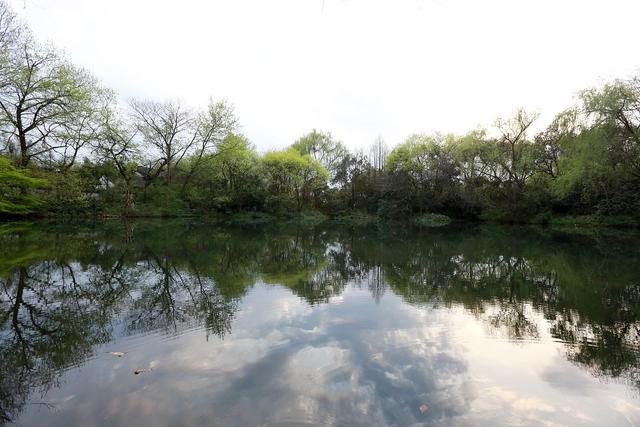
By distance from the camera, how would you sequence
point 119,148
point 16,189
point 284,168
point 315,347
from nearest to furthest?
1. point 315,347
2. point 16,189
3. point 119,148
4. point 284,168

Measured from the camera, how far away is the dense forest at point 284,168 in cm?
2008

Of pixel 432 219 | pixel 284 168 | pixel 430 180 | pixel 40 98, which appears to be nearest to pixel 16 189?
pixel 40 98

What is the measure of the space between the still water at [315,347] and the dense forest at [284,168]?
1398cm

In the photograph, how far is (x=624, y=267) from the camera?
30.9ft

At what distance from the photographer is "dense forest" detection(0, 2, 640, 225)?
20.1 metres

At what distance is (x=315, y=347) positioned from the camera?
13.8 ft

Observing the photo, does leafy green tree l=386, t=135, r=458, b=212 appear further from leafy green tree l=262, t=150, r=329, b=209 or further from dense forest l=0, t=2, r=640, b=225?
leafy green tree l=262, t=150, r=329, b=209

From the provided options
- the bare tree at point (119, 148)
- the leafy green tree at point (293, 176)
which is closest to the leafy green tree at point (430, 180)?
the leafy green tree at point (293, 176)

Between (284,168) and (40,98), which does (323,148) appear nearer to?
(284,168)

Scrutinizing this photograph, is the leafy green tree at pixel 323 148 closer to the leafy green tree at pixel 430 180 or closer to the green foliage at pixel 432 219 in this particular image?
the leafy green tree at pixel 430 180

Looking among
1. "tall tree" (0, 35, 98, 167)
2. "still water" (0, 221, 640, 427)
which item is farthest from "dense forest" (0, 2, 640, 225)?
"still water" (0, 221, 640, 427)

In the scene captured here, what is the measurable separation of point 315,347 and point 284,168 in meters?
32.6

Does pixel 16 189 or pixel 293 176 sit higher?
pixel 293 176

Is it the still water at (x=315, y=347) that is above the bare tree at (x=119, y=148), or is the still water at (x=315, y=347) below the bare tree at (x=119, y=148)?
below
